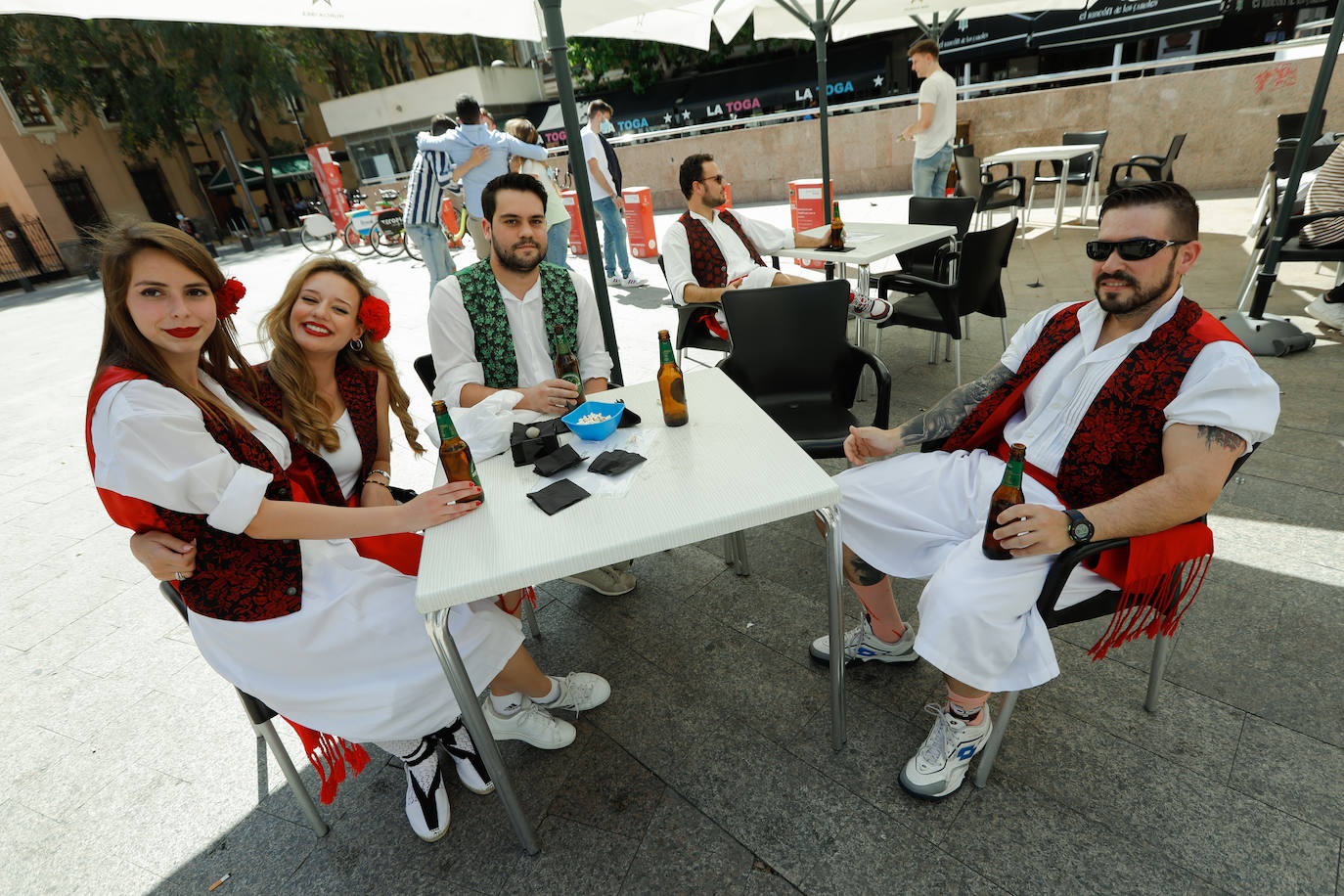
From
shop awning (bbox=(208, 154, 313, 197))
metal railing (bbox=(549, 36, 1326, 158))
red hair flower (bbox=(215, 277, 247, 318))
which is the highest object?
shop awning (bbox=(208, 154, 313, 197))

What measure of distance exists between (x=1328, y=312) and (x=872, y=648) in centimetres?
430

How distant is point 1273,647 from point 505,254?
113 inches

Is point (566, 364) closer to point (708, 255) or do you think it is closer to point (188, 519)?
point (188, 519)

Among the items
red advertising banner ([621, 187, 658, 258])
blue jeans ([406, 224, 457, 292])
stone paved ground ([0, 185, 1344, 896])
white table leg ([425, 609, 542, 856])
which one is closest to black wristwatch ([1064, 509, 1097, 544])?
stone paved ground ([0, 185, 1344, 896])

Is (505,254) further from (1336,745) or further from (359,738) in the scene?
(1336,745)

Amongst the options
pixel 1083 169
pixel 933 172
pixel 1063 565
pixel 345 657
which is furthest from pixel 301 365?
pixel 1083 169

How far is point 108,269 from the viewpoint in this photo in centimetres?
134

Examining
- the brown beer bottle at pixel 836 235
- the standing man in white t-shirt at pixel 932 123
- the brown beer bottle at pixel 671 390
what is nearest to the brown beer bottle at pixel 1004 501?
the brown beer bottle at pixel 671 390

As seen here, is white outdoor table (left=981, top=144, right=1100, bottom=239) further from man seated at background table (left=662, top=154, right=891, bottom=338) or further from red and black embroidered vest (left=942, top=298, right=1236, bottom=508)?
red and black embroidered vest (left=942, top=298, right=1236, bottom=508)

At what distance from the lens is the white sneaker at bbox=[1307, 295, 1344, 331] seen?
12.7 feet

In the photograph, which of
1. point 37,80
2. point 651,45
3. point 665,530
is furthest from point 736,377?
point 37,80

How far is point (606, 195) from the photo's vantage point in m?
6.91

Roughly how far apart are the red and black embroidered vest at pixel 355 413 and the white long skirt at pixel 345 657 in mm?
245

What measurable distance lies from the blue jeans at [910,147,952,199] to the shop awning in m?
24.2
